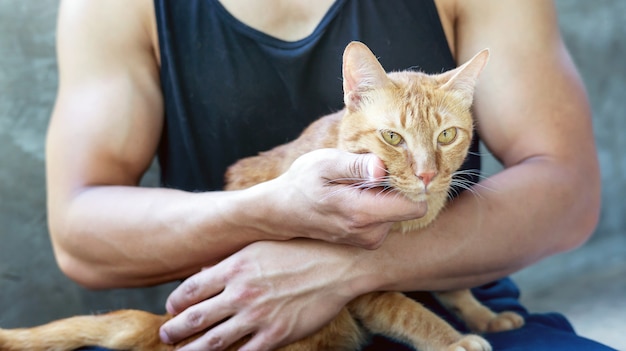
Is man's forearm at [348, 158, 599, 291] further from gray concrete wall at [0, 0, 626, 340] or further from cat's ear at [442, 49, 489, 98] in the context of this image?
gray concrete wall at [0, 0, 626, 340]

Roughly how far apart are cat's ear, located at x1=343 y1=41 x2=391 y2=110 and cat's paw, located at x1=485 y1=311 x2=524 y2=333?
47 cm

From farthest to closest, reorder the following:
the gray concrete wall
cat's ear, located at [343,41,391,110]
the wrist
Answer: the gray concrete wall < the wrist < cat's ear, located at [343,41,391,110]

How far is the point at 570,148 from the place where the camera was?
4.09 feet

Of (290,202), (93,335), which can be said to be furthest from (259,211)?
(93,335)

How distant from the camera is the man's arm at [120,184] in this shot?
3.76 ft

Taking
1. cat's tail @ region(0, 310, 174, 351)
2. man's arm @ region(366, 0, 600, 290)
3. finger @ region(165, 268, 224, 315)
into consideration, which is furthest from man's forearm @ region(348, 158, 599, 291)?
cat's tail @ region(0, 310, 174, 351)

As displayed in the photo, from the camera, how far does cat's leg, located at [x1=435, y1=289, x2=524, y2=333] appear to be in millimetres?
1256

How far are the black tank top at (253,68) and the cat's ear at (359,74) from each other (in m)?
0.15

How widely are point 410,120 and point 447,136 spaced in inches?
2.4

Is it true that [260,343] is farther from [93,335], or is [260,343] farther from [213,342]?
[93,335]

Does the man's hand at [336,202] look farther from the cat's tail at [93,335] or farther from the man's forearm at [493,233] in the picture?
the cat's tail at [93,335]

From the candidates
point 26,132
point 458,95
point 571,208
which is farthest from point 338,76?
point 26,132

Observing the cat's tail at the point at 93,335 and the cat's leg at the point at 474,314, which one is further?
the cat's leg at the point at 474,314

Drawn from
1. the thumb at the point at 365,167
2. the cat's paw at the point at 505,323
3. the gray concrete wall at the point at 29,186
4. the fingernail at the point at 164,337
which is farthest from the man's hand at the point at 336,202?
the gray concrete wall at the point at 29,186
